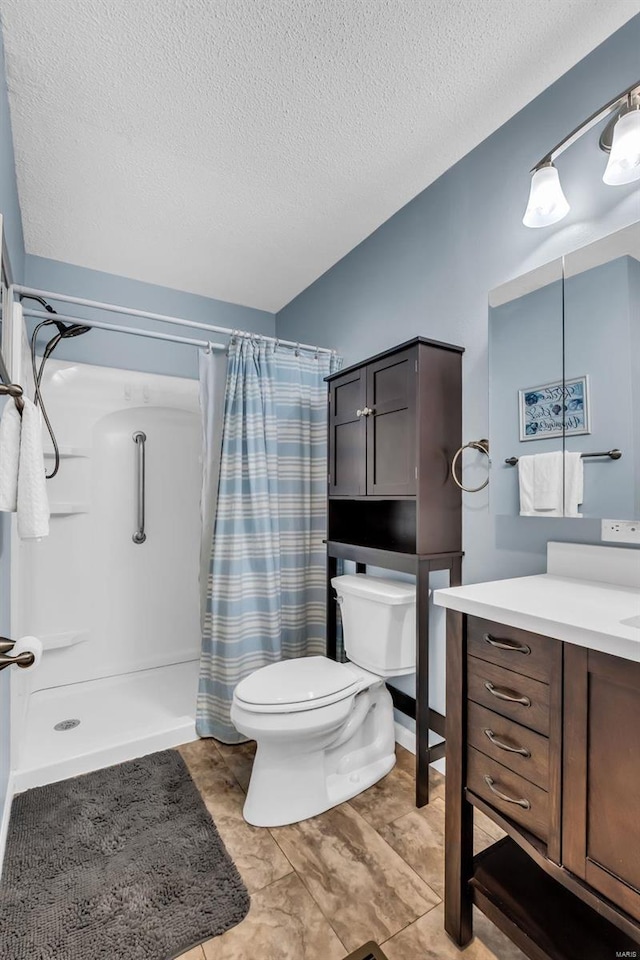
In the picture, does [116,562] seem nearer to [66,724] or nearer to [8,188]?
[66,724]

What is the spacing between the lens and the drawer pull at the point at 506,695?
3.15ft

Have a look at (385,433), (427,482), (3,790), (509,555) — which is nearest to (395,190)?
(385,433)

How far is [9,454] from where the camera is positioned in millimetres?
1121

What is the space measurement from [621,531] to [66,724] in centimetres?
245

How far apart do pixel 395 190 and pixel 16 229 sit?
1.66 metres

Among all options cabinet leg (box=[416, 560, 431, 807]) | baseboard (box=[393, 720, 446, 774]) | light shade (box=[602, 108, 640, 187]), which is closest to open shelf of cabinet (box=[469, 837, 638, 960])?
cabinet leg (box=[416, 560, 431, 807])

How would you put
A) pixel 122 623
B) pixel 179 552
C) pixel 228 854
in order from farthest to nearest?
1. pixel 179 552
2. pixel 122 623
3. pixel 228 854

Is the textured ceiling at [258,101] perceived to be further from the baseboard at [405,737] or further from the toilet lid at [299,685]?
the baseboard at [405,737]

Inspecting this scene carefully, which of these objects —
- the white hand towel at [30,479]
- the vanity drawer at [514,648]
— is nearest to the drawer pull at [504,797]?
the vanity drawer at [514,648]

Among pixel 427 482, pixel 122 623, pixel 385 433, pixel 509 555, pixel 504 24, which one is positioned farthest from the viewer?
pixel 122 623

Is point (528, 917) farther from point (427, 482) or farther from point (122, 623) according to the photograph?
point (122, 623)

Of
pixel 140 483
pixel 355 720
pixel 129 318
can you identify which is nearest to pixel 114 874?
pixel 355 720

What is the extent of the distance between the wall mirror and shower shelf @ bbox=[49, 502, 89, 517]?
2.30 meters

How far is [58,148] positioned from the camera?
67.4 inches
